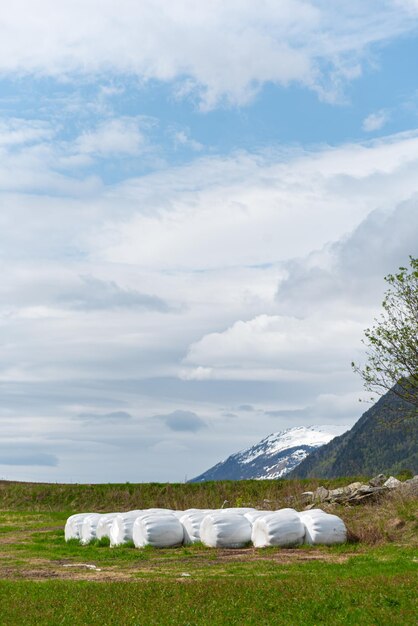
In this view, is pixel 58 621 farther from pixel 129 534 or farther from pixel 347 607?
pixel 129 534

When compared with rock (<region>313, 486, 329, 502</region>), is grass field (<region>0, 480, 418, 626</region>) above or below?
below

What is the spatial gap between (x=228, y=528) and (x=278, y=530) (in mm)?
2011

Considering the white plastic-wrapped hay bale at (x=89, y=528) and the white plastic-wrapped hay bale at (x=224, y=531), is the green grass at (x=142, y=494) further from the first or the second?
the white plastic-wrapped hay bale at (x=224, y=531)

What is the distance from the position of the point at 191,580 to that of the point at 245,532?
30.7ft

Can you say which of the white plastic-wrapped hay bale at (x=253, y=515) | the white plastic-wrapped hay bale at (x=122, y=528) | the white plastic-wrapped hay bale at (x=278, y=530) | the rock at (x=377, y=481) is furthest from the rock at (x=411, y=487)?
the white plastic-wrapped hay bale at (x=122, y=528)

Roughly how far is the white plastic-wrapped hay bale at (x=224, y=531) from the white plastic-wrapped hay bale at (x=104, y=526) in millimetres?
4797

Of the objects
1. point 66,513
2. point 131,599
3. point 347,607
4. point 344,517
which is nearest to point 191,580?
point 131,599

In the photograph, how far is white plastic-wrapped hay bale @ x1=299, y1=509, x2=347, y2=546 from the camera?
102 ft

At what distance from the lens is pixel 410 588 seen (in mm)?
20094

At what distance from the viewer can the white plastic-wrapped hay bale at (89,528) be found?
3525 cm

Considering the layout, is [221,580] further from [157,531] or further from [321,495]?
[321,495]

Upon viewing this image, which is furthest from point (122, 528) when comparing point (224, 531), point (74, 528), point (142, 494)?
point (142, 494)

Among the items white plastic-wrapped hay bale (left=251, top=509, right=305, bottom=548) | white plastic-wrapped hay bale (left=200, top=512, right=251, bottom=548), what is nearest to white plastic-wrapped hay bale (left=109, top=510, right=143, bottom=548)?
white plastic-wrapped hay bale (left=200, top=512, right=251, bottom=548)

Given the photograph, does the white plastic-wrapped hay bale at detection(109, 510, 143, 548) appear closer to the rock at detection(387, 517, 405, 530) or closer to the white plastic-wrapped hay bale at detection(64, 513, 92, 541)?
the white plastic-wrapped hay bale at detection(64, 513, 92, 541)
